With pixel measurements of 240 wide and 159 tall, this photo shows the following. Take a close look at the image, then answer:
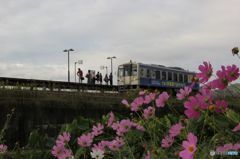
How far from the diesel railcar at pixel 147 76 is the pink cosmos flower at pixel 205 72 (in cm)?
2829

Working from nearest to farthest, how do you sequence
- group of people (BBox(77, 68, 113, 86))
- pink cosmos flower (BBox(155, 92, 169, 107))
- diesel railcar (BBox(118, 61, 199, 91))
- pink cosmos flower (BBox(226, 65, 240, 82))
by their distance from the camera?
pink cosmos flower (BBox(226, 65, 240, 82)) → pink cosmos flower (BBox(155, 92, 169, 107)) → group of people (BBox(77, 68, 113, 86)) → diesel railcar (BBox(118, 61, 199, 91))

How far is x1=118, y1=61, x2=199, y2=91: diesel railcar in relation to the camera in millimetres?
31281

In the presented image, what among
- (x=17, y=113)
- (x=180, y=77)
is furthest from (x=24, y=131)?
(x=180, y=77)

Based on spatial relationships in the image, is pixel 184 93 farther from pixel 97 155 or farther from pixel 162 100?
pixel 97 155

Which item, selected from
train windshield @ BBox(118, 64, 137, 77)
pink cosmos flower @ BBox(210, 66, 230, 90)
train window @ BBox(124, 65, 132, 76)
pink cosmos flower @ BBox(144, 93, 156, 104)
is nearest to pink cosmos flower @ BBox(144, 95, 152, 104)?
pink cosmos flower @ BBox(144, 93, 156, 104)

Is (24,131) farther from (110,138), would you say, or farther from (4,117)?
(110,138)

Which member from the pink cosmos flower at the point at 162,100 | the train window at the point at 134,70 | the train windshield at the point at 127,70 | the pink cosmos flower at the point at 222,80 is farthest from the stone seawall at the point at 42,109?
the train windshield at the point at 127,70

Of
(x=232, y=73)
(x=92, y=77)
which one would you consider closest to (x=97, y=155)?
(x=232, y=73)

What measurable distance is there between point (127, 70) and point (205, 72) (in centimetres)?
3084

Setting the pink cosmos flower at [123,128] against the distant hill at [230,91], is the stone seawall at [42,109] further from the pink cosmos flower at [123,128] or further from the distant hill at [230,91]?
the distant hill at [230,91]

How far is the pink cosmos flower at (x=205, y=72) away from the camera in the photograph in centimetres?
169

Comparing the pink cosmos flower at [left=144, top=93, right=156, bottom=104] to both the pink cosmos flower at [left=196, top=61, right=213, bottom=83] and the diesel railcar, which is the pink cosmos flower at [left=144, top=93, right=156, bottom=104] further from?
the diesel railcar

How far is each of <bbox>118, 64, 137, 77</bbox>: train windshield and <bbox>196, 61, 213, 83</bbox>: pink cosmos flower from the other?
29.7m

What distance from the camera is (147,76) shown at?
3183 centimetres
